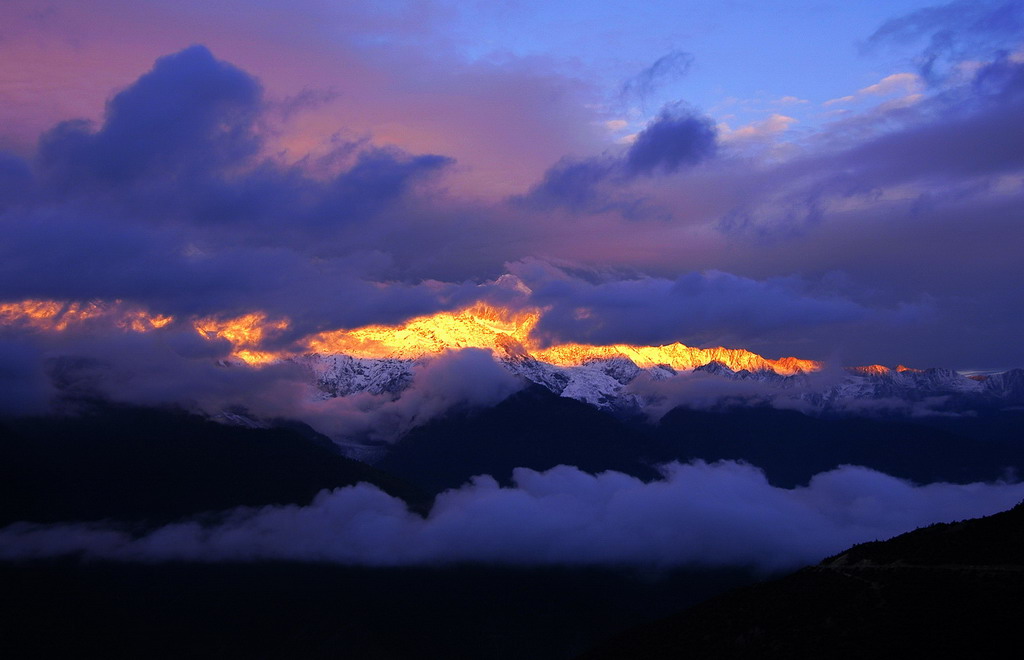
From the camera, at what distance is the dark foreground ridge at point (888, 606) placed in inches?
5007

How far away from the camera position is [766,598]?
522 ft

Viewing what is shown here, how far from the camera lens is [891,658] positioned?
126875mm

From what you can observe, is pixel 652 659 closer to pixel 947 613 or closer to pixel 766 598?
pixel 766 598

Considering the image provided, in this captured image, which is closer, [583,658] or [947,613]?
[947,613]

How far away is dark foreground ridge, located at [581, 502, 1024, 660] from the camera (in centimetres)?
12719

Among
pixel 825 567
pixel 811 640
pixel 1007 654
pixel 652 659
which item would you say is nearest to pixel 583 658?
pixel 652 659

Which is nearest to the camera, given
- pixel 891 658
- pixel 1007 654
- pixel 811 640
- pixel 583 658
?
pixel 1007 654

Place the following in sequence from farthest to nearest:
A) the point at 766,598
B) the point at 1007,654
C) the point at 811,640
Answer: the point at 766,598 → the point at 811,640 → the point at 1007,654

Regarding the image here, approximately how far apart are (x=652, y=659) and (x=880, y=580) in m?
33.8

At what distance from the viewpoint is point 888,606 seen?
139 metres

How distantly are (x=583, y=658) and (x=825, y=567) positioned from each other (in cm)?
5511

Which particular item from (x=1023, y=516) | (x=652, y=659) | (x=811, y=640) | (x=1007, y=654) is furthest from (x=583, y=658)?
(x=1007, y=654)

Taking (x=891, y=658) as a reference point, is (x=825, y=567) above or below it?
above

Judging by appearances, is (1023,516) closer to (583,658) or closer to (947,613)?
(947,613)
